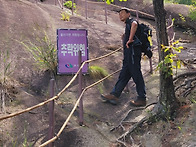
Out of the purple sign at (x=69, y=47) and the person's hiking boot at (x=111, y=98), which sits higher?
the purple sign at (x=69, y=47)

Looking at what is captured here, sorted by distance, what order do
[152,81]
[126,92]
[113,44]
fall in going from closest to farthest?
[126,92] < [152,81] < [113,44]

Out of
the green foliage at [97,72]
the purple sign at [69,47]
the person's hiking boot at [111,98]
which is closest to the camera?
the person's hiking boot at [111,98]

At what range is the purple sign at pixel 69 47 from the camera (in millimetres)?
6340

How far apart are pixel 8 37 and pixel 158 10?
13.7 feet

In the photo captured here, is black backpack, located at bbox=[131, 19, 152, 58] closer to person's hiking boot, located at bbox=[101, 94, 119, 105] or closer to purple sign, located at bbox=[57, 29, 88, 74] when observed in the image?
person's hiking boot, located at bbox=[101, 94, 119, 105]

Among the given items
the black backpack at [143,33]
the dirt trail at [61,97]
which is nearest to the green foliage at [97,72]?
the dirt trail at [61,97]

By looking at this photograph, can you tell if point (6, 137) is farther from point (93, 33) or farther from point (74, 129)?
point (93, 33)

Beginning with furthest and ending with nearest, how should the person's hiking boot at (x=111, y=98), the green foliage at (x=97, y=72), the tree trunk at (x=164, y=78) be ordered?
the green foliage at (x=97, y=72), the person's hiking boot at (x=111, y=98), the tree trunk at (x=164, y=78)

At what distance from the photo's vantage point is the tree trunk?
15.4ft

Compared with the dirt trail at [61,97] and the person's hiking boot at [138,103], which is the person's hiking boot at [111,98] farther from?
the person's hiking boot at [138,103]

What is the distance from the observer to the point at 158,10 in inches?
184

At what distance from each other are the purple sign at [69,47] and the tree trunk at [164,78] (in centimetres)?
205

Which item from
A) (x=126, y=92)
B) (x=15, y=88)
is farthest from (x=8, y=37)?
(x=126, y=92)

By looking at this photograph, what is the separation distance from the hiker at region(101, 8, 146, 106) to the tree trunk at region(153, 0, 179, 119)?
1.81 ft
